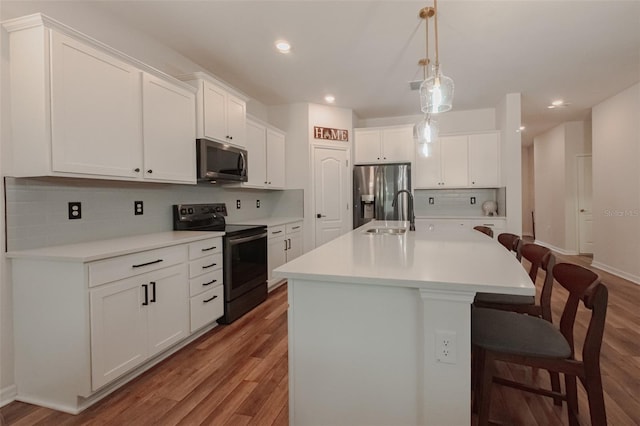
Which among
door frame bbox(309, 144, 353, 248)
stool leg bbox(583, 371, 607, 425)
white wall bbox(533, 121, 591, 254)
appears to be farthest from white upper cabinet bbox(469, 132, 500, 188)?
stool leg bbox(583, 371, 607, 425)

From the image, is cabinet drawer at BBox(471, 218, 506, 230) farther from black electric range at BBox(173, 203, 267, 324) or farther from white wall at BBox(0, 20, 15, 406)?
white wall at BBox(0, 20, 15, 406)

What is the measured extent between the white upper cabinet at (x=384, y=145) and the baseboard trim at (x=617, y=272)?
330cm

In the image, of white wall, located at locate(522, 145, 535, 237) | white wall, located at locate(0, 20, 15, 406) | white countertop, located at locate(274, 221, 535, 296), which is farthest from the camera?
white wall, located at locate(522, 145, 535, 237)

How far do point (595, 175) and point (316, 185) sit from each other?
4.51 meters

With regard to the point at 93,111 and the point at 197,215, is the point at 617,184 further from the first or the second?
the point at 93,111

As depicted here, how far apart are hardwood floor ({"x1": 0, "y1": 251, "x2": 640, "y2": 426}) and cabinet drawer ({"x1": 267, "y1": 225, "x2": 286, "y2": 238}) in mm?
1351

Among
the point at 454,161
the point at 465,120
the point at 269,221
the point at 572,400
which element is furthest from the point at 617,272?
the point at 269,221

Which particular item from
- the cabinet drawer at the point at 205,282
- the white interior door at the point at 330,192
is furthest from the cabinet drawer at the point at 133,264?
the white interior door at the point at 330,192

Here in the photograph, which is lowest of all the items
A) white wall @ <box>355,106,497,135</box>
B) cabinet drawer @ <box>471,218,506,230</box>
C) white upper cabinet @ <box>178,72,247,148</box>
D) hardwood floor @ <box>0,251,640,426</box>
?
hardwood floor @ <box>0,251,640,426</box>

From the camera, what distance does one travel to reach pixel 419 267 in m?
1.33

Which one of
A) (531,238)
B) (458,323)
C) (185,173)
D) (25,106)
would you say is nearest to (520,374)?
(458,323)

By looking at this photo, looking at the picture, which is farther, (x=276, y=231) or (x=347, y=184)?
(x=347, y=184)

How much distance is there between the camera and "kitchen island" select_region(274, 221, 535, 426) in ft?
3.74

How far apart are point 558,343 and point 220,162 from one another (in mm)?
2861
